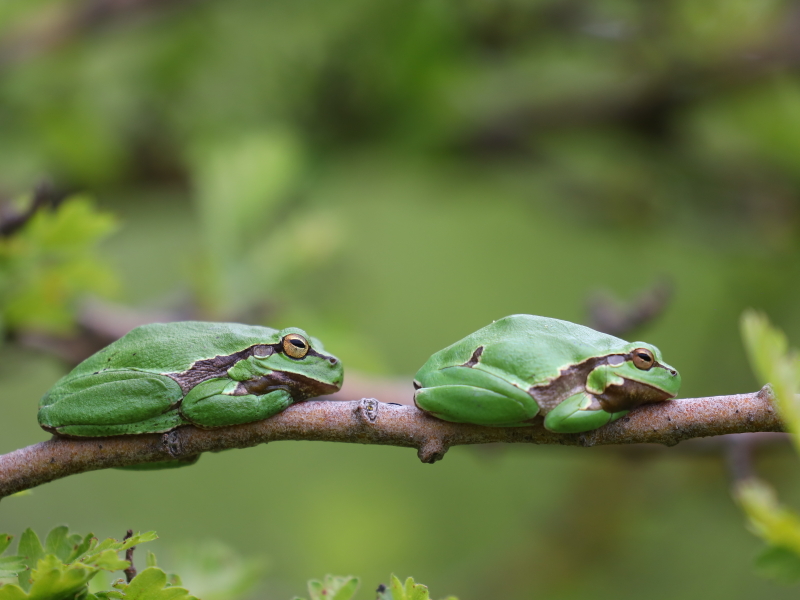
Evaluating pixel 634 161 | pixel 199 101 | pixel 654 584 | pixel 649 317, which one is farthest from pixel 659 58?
pixel 654 584

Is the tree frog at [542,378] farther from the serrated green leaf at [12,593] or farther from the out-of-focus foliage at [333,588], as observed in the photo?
the serrated green leaf at [12,593]

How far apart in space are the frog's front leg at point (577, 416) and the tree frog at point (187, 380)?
0.56 metres

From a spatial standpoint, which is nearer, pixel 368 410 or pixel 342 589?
pixel 342 589

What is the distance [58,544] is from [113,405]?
38cm

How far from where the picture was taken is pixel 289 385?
1.73m

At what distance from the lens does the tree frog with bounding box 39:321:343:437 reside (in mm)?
1590

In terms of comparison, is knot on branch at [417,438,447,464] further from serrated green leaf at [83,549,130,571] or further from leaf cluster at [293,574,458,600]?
serrated green leaf at [83,549,130,571]

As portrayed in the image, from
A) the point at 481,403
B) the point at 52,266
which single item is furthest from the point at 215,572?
the point at 52,266

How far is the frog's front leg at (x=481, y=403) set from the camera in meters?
1.49

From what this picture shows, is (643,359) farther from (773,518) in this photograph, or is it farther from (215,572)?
(215,572)

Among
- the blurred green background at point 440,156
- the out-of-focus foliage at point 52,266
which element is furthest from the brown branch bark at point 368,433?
the blurred green background at point 440,156

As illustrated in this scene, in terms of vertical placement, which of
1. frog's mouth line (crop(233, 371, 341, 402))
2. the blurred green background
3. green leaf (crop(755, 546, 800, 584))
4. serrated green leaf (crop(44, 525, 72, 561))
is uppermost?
the blurred green background

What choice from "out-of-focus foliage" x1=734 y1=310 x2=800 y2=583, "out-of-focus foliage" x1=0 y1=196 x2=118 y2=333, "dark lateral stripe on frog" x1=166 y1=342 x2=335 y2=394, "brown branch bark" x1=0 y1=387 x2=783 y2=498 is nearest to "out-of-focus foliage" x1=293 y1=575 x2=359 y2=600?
"brown branch bark" x1=0 y1=387 x2=783 y2=498

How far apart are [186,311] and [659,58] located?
105 inches
